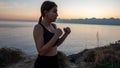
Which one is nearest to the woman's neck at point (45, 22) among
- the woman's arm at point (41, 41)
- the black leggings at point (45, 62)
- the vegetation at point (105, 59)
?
the woman's arm at point (41, 41)

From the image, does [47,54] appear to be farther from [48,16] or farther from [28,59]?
[28,59]

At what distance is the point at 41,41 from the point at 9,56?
5891 mm

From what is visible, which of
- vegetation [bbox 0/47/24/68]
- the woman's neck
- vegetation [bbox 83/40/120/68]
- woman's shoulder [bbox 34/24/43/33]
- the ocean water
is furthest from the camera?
the ocean water

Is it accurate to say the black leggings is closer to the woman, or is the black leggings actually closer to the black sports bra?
the woman

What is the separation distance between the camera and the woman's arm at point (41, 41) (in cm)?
373

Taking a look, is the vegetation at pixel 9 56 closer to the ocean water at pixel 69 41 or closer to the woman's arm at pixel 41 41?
the ocean water at pixel 69 41

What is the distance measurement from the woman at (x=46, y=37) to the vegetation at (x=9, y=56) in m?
5.51

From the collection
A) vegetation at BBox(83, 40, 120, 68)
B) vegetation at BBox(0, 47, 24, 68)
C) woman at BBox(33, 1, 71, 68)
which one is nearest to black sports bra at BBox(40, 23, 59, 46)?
woman at BBox(33, 1, 71, 68)

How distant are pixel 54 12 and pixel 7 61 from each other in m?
5.80

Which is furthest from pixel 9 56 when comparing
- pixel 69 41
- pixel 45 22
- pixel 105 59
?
pixel 69 41

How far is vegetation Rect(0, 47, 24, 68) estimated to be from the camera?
→ 30.6ft

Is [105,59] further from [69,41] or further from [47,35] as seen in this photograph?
[69,41]

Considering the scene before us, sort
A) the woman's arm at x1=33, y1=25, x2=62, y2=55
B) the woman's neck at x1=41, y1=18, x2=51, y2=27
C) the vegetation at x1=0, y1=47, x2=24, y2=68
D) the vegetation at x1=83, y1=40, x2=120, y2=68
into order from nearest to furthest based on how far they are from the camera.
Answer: the woman's arm at x1=33, y1=25, x2=62, y2=55 < the woman's neck at x1=41, y1=18, x2=51, y2=27 < the vegetation at x1=83, y1=40, x2=120, y2=68 < the vegetation at x1=0, y1=47, x2=24, y2=68

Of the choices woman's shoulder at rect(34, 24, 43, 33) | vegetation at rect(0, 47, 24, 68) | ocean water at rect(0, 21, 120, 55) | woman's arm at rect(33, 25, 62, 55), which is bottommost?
ocean water at rect(0, 21, 120, 55)
